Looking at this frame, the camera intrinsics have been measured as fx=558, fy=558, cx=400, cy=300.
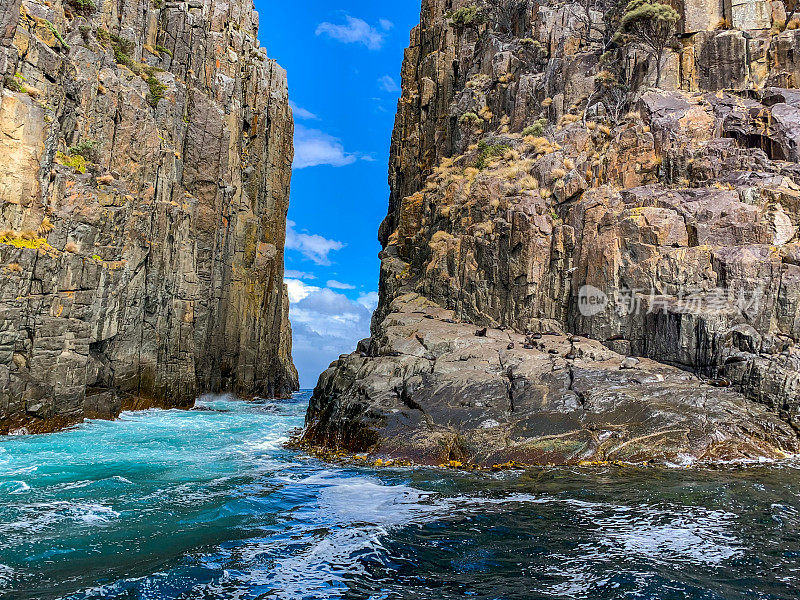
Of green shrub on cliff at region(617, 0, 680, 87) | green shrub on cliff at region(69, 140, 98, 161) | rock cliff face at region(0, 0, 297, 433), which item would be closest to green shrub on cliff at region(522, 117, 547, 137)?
green shrub on cliff at region(617, 0, 680, 87)

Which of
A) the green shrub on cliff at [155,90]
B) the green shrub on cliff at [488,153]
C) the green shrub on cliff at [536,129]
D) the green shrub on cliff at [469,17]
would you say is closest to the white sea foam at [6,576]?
the green shrub on cliff at [488,153]

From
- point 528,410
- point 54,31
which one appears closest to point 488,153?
point 528,410

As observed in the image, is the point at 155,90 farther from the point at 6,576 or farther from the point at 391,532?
the point at 391,532

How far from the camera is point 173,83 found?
47.6 meters

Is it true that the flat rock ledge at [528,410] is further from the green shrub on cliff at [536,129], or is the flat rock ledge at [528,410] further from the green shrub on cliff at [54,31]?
the green shrub on cliff at [54,31]

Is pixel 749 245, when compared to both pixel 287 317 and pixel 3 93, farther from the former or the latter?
pixel 287 317

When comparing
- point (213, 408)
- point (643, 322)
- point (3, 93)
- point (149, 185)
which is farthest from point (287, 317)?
point (643, 322)

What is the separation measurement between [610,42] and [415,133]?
18379 mm

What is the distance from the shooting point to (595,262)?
97.0 ft

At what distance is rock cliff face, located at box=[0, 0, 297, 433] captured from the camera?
2897 cm

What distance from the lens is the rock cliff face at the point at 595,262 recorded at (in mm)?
21344

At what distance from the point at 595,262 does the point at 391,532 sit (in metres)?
A: 21.7

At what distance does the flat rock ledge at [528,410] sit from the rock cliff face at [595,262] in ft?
0.30

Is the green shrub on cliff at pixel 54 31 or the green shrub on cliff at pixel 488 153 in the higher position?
the green shrub on cliff at pixel 54 31
